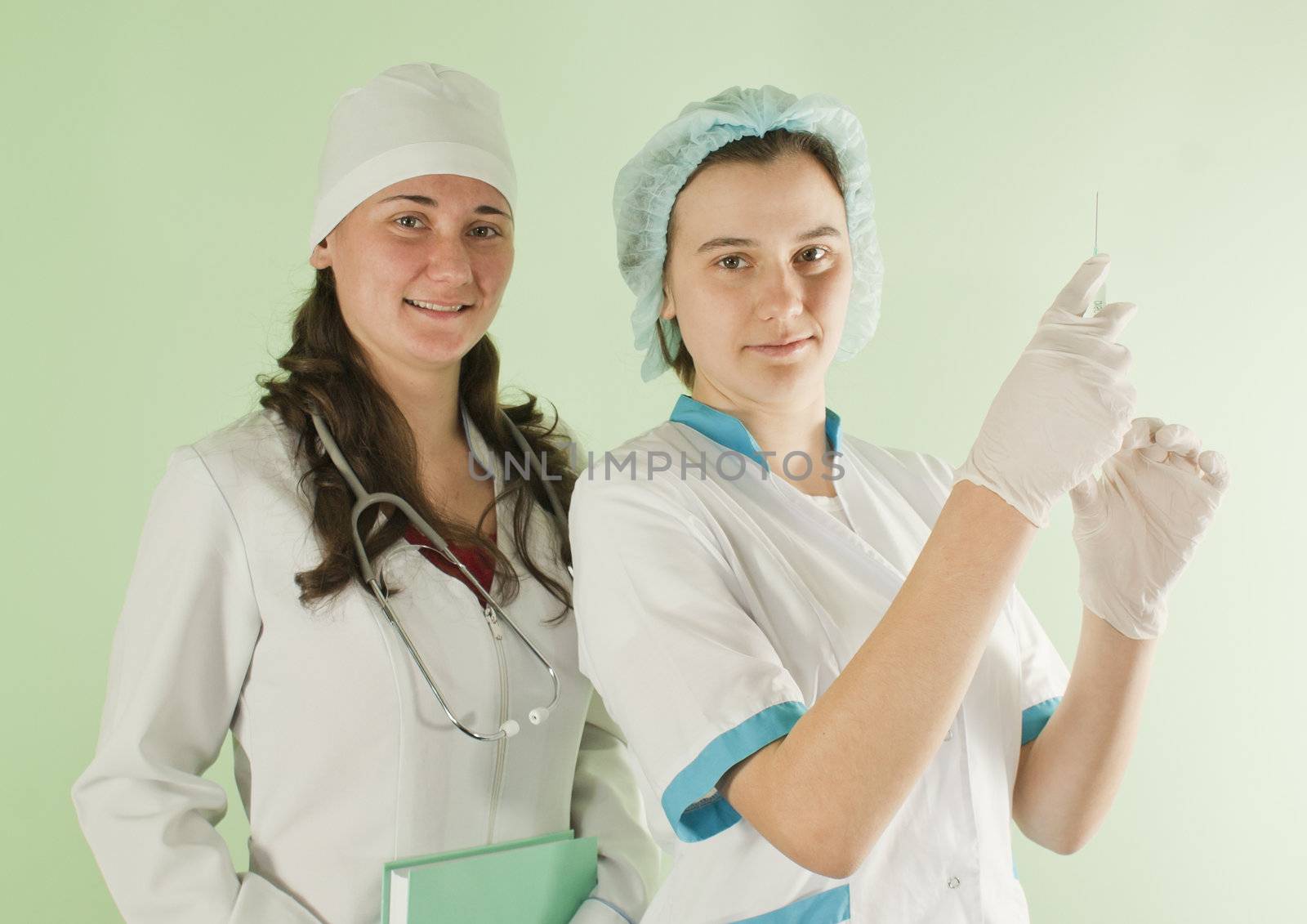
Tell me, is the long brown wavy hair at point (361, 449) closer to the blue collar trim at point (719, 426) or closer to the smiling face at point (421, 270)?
the smiling face at point (421, 270)

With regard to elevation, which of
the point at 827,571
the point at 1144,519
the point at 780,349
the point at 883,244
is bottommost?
the point at 827,571

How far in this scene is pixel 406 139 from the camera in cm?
146

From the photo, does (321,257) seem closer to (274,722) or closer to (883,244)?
(274,722)

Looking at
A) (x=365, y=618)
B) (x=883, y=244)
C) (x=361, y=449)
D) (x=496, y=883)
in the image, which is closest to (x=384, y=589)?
(x=365, y=618)

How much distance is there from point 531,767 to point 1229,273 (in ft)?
A: 6.36

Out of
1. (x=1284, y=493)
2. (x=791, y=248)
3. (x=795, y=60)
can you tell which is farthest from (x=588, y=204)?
(x=1284, y=493)

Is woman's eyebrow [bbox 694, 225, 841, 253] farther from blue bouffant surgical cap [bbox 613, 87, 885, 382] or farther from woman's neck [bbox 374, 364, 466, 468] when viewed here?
woman's neck [bbox 374, 364, 466, 468]

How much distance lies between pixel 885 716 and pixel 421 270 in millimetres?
811

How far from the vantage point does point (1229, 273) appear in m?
2.52

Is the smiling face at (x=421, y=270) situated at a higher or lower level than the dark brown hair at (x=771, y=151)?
lower

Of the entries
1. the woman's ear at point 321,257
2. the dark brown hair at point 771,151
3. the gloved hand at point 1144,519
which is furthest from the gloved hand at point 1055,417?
the woman's ear at point 321,257

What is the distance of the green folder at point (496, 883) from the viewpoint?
127 centimetres

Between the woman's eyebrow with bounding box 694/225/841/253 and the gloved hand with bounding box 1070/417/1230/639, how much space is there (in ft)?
1.25

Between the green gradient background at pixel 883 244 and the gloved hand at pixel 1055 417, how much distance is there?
47.4 inches
